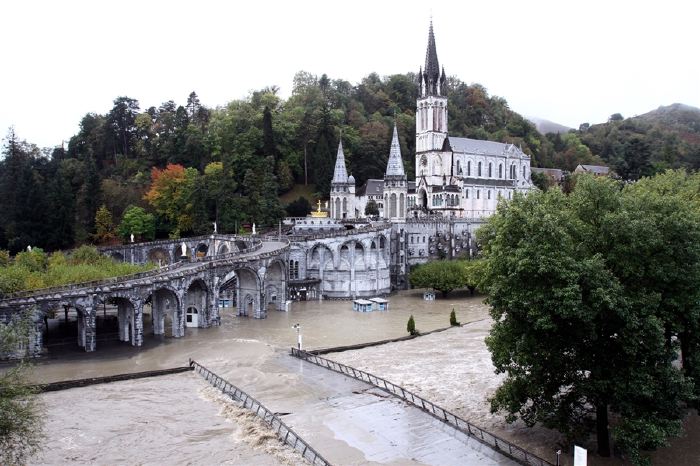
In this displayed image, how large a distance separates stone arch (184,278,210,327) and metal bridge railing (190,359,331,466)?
12.7 meters

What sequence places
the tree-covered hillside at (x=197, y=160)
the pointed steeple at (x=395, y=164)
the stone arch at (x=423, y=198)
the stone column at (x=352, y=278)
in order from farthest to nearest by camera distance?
the stone arch at (x=423, y=198) < the pointed steeple at (x=395, y=164) < the tree-covered hillside at (x=197, y=160) < the stone column at (x=352, y=278)

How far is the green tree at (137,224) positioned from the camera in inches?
3142

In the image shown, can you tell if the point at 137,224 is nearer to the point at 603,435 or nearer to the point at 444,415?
the point at 444,415

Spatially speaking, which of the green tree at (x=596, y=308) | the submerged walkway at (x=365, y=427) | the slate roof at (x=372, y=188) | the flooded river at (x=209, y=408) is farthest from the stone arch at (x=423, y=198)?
the green tree at (x=596, y=308)

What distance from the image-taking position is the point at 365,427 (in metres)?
25.9

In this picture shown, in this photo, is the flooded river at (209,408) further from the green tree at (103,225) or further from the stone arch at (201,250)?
the green tree at (103,225)

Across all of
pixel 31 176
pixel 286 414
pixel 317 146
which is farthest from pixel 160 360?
pixel 317 146

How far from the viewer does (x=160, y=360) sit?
3878cm

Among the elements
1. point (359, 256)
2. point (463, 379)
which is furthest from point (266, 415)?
point (359, 256)

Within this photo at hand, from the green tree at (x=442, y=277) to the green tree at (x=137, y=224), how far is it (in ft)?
124

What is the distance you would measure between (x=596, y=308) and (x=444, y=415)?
9.15 metres

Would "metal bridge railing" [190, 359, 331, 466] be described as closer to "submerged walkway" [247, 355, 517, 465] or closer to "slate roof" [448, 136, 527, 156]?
"submerged walkway" [247, 355, 517, 465]

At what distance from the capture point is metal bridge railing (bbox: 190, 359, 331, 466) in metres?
23.0

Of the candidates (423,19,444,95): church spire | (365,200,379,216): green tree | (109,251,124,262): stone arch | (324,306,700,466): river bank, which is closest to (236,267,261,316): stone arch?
(324,306,700,466): river bank
